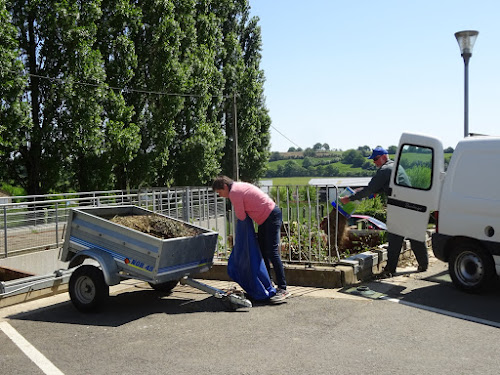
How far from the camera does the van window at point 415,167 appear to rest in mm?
7518

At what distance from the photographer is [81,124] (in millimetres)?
18641

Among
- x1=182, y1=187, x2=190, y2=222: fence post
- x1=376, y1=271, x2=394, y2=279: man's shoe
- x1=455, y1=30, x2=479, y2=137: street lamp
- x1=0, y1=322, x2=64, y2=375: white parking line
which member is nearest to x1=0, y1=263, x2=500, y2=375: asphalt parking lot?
x1=0, y1=322, x2=64, y2=375: white parking line

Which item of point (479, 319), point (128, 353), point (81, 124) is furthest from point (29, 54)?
point (479, 319)

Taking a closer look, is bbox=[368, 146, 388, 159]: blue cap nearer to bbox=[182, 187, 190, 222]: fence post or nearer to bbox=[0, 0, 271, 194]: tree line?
bbox=[182, 187, 190, 222]: fence post

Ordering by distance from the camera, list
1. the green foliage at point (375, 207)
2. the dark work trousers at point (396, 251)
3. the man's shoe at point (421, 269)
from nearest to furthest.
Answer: the dark work trousers at point (396, 251) < the man's shoe at point (421, 269) < the green foliage at point (375, 207)

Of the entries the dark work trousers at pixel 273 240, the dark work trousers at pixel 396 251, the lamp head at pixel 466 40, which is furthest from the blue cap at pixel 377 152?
the lamp head at pixel 466 40

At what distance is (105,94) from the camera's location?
64.6ft

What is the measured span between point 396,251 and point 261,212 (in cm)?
262

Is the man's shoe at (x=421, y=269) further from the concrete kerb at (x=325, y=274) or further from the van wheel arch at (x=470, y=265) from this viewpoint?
the van wheel arch at (x=470, y=265)

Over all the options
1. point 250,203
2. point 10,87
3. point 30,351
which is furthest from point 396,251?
point 10,87

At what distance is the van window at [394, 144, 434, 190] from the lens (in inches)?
296

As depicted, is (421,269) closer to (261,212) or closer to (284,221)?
(284,221)

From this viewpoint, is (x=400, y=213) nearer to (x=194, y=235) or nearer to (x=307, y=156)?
(x=194, y=235)

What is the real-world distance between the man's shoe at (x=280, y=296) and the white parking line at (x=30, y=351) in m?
2.91
